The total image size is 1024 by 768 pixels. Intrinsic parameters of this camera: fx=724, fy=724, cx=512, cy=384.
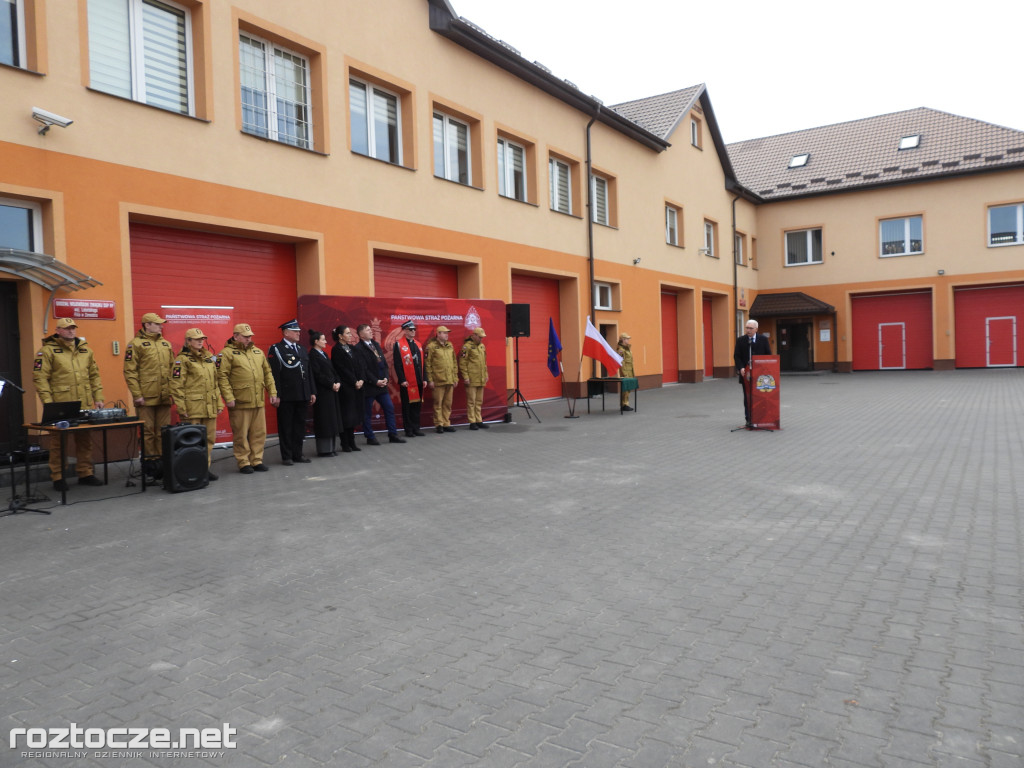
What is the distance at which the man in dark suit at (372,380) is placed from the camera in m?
11.6

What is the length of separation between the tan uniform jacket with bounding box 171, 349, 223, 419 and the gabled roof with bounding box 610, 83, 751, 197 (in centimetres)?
1893

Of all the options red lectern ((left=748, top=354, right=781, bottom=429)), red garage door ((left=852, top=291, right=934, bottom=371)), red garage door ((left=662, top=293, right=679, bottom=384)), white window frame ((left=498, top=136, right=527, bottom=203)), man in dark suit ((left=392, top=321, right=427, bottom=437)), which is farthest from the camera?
red garage door ((left=852, top=291, right=934, bottom=371))

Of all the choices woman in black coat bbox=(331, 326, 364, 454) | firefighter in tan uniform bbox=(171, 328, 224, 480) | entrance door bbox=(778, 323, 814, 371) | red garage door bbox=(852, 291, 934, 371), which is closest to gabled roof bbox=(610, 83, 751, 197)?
entrance door bbox=(778, 323, 814, 371)

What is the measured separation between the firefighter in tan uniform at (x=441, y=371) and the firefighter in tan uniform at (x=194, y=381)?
4.58m

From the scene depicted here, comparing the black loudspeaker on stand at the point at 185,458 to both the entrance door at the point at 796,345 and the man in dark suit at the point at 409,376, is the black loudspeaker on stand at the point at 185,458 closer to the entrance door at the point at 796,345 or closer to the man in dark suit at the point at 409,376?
the man in dark suit at the point at 409,376

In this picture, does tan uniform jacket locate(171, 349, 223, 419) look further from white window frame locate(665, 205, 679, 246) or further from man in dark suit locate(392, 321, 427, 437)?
white window frame locate(665, 205, 679, 246)

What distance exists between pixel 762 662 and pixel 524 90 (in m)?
16.6

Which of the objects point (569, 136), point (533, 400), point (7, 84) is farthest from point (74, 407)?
point (569, 136)

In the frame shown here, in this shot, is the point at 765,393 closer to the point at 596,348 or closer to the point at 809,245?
the point at 596,348

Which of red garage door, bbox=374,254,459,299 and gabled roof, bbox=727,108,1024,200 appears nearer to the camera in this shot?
red garage door, bbox=374,254,459,299

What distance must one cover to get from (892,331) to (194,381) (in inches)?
1174

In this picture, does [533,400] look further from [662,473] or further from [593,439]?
[662,473]

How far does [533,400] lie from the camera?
737 inches

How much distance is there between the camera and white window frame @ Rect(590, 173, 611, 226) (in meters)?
20.8
